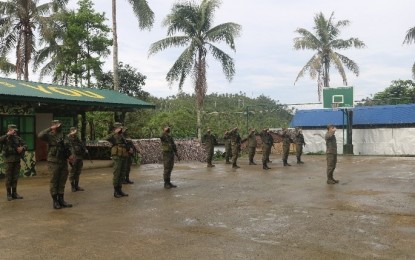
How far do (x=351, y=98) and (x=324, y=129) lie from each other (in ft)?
8.00

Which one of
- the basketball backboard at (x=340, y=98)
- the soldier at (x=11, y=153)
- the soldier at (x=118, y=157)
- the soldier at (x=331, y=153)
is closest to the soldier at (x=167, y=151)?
the soldier at (x=118, y=157)

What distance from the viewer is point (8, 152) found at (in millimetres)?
8719

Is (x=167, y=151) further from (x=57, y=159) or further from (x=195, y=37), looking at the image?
(x=195, y=37)

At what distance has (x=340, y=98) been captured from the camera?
2416cm

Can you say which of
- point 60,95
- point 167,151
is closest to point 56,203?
point 167,151

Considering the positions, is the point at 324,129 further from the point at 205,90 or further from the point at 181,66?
the point at 181,66

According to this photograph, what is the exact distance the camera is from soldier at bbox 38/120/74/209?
764 cm

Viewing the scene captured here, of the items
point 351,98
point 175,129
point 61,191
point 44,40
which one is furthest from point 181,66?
point 61,191

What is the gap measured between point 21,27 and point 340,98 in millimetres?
19594

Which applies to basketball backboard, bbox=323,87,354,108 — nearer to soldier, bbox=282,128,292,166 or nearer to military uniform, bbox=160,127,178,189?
soldier, bbox=282,128,292,166

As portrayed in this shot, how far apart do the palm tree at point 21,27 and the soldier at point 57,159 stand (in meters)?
18.3

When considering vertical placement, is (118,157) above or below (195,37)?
below

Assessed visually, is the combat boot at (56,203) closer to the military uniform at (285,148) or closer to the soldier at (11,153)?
the soldier at (11,153)

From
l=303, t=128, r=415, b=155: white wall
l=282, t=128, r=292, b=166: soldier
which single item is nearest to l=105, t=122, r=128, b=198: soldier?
l=282, t=128, r=292, b=166: soldier
